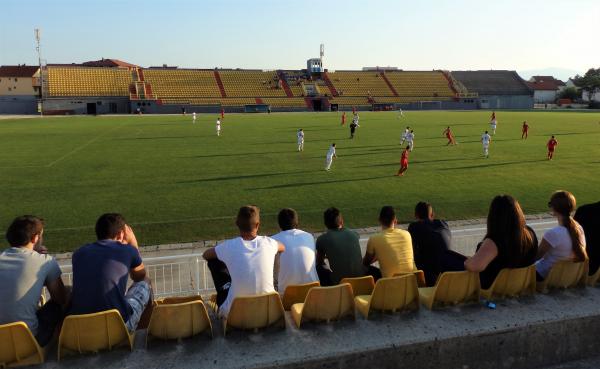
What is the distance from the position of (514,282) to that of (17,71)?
88277 mm

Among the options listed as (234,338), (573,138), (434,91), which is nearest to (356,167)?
(234,338)

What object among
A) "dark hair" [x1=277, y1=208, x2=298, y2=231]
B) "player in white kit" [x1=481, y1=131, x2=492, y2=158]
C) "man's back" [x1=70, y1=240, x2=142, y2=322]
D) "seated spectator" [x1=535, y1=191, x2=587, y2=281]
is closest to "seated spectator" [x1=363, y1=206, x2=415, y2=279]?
"dark hair" [x1=277, y1=208, x2=298, y2=231]

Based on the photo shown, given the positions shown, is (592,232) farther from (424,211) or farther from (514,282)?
(424,211)

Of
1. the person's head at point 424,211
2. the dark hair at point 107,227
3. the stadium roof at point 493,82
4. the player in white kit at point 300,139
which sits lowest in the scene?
the person's head at point 424,211

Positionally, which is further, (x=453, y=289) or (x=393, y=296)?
(x=453, y=289)

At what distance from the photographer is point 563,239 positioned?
4.66 meters

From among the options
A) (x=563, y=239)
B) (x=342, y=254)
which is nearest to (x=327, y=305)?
(x=342, y=254)

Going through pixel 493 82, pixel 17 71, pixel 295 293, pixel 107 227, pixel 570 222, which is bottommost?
pixel 295 293

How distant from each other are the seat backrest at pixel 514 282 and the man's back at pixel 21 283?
13.5 ft

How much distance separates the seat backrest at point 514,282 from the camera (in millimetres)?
4332

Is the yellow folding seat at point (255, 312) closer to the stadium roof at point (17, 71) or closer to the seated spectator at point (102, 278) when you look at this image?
the seated spectator at point (102, 278)

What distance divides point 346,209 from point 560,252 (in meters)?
8.06

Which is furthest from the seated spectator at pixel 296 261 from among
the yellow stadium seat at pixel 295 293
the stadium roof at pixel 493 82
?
the stadium roof at pixel 493 82

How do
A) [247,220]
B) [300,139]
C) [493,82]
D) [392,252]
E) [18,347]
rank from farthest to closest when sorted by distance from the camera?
[493,82] → [300,139] → [392,252] → [247,220] → [18,347]
